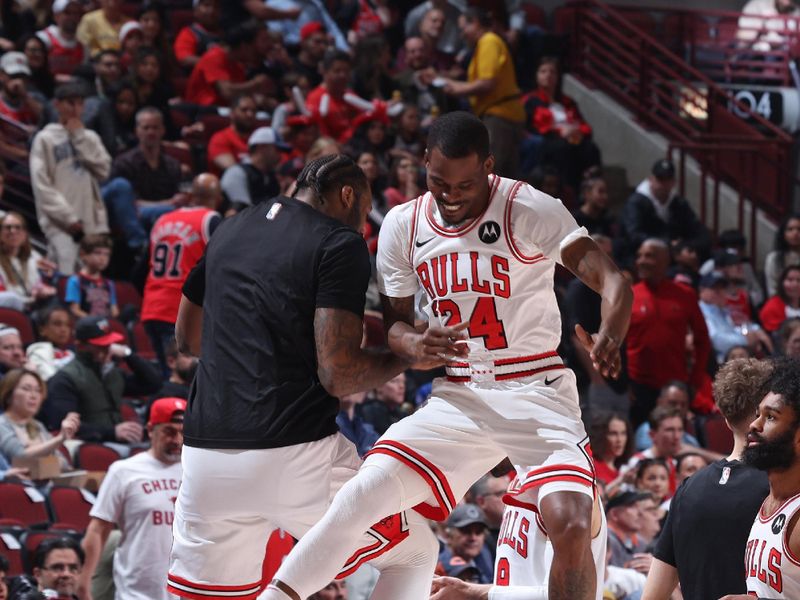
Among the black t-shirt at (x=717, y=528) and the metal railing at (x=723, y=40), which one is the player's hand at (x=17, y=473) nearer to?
the black t-shirt at (x=717, y=528)

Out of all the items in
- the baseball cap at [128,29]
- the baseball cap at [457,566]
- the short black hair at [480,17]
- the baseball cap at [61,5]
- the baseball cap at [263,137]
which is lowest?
the baseball cap at [457,566]

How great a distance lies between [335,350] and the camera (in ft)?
17.1

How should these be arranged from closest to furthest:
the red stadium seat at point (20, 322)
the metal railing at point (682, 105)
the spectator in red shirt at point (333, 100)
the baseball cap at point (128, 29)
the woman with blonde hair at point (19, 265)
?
the red stadium seat at point (20, 322) → the woman with blonde hair at point (19, 265) → the spectator in red shirt at point (333, 100) → the baseball cap at point (128, 29) → the metal railing at point (682, 105)

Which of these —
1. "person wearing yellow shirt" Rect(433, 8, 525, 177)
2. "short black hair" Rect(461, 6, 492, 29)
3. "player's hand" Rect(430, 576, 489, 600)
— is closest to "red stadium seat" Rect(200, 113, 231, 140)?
"person wearing yellow shirt" Rect(433, 8, 525, 177)

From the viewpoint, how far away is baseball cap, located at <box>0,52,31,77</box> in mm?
12359

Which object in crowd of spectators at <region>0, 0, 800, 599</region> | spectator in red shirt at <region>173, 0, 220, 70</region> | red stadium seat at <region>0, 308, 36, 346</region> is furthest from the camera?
spectator in red shirt at <region>173, 0, 220, 70</region>

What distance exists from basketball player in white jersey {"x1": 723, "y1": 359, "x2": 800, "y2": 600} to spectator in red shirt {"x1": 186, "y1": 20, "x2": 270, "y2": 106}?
9341mm

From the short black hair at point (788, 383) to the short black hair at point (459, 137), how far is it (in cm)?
128

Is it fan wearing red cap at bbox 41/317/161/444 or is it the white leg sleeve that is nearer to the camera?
the white leg sleeve

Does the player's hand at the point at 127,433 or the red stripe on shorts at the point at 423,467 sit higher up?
the red stripe on shorts at the point at 423,467

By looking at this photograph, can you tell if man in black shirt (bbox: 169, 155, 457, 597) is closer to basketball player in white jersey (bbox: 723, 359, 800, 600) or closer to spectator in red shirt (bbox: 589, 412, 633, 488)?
basketball player in white jersey (bbox: 723, 359, 800, 600)

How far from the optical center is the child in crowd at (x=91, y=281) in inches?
417

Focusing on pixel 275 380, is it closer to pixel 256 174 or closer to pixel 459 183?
pixel 459 183

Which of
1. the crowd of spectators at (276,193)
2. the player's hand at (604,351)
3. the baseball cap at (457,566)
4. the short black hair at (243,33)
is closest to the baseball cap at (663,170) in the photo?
the crowd of spectators at (276,193)
